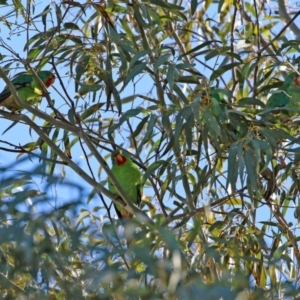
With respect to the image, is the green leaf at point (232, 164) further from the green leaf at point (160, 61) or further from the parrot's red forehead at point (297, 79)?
the parrot's red forehead at point (297, 79)

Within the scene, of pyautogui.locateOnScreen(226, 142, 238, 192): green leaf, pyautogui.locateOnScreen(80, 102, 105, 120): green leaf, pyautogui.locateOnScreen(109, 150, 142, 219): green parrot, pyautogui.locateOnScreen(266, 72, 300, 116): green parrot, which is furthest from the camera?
pyautogui.locateOnScreen(109, 150, 142, 219): green parrot

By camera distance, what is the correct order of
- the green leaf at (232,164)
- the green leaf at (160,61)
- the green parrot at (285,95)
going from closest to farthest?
the green leaf at (232,164) < the green leaf at (160,61) < the green parrot at (285,95)

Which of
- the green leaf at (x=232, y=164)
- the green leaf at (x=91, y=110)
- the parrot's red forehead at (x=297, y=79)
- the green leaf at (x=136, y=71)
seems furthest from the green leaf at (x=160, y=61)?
the parrot's red forehead at (x=297, y=79)

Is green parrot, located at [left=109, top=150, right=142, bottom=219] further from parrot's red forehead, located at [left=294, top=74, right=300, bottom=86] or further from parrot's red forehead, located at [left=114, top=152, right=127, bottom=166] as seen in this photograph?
parrot's red forehead, located at [left=294, top=74, right=300, bottom=86]

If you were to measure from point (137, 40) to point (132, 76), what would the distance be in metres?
0.75

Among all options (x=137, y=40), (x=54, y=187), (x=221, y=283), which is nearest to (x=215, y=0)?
(x=137, y=40)

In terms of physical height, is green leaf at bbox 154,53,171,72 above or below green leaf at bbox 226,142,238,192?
above

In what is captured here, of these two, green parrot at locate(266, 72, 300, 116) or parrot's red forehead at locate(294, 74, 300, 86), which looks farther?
parrot's red forehead at locate(294, 74, 300, 86)

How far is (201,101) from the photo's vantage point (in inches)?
120

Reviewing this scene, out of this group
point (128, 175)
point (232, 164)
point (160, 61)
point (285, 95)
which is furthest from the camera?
point (128, 175)

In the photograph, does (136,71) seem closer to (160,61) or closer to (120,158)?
(160,61)

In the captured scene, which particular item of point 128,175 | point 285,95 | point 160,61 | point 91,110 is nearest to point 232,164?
point 160,61

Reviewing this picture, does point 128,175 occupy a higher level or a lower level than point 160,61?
higher

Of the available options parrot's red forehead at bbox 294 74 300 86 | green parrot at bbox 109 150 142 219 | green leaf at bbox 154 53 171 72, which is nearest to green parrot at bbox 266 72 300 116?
parrot's red forehead at bbox 294 74 300 86
